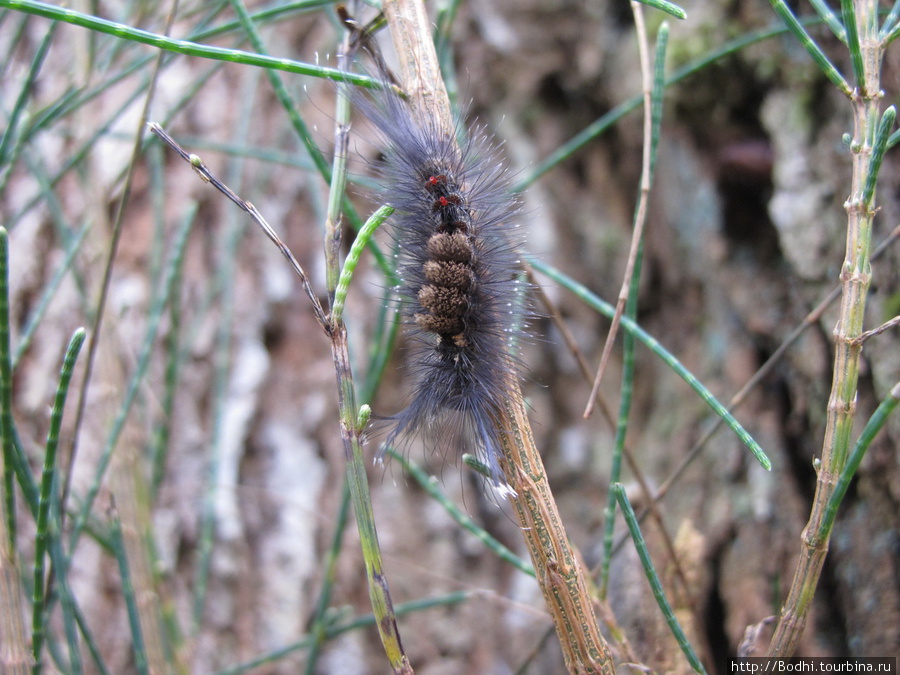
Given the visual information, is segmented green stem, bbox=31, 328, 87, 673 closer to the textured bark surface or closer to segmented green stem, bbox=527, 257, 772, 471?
the textured bark surface

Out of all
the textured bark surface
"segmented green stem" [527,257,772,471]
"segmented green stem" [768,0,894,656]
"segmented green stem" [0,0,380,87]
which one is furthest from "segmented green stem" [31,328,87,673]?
"segmented green stem" [768,0,894,656]

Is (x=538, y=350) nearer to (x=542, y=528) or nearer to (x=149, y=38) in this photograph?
(x=542, y=528)

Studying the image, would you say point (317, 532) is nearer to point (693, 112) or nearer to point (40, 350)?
point (40, 350)

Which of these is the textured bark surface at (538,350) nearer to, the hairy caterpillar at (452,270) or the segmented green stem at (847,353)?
the hairy caterpillar at (452,270)

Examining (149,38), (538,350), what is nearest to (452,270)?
(149,38)

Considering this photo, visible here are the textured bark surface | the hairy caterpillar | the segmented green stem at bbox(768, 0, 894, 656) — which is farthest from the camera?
the textured bark surface

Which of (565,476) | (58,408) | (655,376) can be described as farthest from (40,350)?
(655,376)

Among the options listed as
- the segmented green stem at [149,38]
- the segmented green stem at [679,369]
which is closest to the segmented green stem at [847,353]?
the segmented green stem at [679,369]
